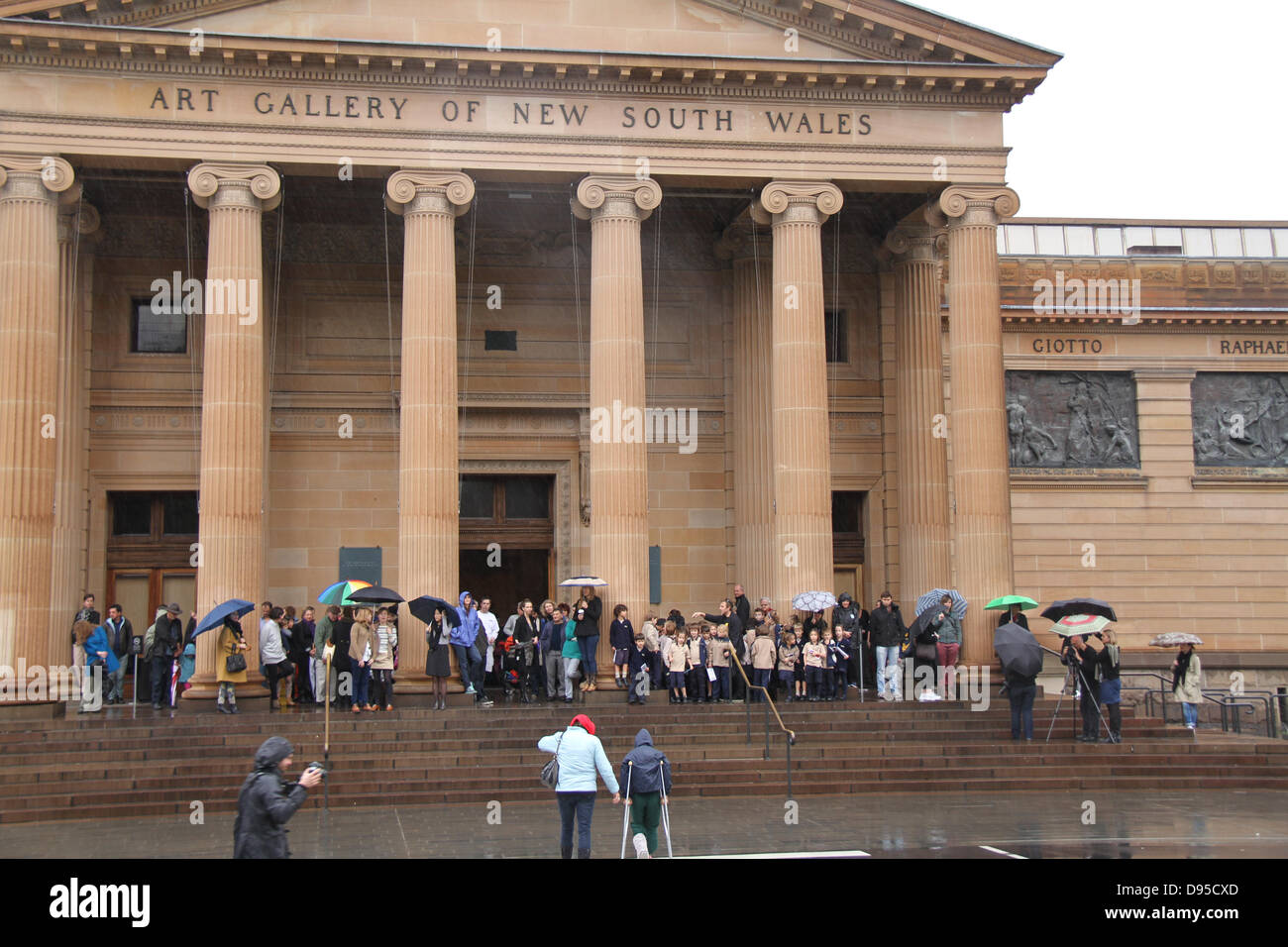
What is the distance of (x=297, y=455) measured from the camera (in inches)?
1139

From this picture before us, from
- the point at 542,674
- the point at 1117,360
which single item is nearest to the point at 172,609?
the point at 542,674

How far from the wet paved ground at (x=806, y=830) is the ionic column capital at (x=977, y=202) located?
1167cm

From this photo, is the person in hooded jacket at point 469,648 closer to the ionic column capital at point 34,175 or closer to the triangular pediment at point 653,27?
the triangular pediment at point 653,27

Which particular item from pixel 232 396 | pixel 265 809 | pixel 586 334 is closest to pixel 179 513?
pixel 232 396

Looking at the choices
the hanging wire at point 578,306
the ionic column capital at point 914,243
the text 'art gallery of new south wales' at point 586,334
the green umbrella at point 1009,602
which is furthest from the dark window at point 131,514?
the green umbrella at point 1009,602

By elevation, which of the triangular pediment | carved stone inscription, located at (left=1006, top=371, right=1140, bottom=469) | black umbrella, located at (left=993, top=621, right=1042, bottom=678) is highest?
the triangular pediment

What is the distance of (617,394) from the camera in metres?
24.8

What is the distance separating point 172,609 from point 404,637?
12.8 feet

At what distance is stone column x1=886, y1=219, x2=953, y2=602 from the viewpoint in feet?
91.8

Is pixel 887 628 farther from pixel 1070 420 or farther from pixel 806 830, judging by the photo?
pixel 1070 420

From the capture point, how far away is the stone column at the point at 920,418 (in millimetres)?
27984

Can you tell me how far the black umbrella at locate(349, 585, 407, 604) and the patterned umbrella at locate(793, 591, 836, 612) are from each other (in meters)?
6.96

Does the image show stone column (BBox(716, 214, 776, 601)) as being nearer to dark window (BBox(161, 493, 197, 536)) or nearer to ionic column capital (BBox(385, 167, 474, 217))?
ionic column capital (BBox(385, 167, 474, 217))

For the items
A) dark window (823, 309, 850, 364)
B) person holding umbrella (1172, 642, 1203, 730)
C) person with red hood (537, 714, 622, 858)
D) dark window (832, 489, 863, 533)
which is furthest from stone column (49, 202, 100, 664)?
person holding umbrella (1172, 642, 1203, 730)
